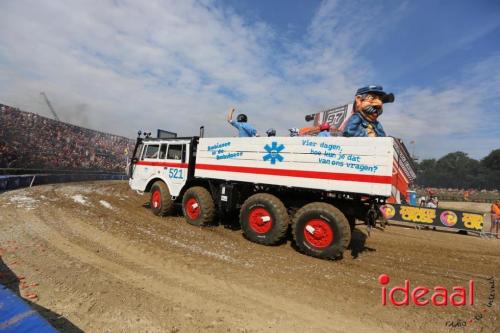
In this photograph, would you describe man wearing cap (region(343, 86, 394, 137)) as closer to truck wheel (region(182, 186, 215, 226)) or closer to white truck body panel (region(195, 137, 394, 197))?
white truck body panel (region(195, 137, 394, 197))

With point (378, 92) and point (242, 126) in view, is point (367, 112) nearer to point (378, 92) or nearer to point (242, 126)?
point (378, 92)

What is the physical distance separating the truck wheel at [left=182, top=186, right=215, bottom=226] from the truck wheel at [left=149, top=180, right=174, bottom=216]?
85cm

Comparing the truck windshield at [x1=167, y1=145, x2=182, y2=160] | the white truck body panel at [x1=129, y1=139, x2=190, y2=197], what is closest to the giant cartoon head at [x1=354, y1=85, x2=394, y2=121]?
the white truck body panel at [x1=129, y1=139, x2=190, y2=197]

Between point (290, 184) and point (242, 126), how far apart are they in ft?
8.34

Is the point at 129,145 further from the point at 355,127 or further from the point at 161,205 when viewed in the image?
the point at 355,127

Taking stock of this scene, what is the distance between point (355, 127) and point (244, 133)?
9.74 ft

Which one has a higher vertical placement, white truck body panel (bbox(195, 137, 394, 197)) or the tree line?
the tree line

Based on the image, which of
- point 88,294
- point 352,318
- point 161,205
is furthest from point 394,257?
point 161,205

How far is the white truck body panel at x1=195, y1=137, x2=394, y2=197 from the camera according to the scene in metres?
5.08

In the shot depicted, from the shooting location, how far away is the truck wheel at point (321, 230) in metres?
5.38

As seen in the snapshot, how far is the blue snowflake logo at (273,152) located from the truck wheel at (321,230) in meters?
1.25

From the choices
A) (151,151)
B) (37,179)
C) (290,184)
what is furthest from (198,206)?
(37,179)

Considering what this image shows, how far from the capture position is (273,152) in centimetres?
626

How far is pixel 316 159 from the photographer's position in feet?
18.8
